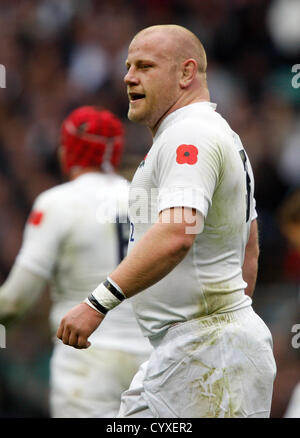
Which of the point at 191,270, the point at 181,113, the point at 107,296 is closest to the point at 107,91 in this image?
the point at 181,113

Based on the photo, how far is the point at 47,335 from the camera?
9.29 m

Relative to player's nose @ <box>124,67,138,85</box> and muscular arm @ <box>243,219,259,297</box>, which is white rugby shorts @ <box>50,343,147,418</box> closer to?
muscular arm @ <box>243,219,259,297</box>

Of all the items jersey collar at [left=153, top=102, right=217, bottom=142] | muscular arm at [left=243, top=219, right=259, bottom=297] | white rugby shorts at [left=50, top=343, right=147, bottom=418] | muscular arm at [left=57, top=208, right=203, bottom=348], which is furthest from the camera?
white rugby shorts at [left=50, top=343, right=147, bottom=418]

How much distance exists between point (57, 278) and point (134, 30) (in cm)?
643

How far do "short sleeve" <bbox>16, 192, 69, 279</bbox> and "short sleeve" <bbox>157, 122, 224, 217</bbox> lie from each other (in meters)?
2.13

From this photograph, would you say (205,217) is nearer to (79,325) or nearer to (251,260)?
(79,325)

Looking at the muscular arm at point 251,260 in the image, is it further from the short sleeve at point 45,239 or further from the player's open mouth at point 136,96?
the short sleeve at point 45,239

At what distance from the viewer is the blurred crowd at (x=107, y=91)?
371 inches

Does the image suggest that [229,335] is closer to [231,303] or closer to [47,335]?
[231,303]

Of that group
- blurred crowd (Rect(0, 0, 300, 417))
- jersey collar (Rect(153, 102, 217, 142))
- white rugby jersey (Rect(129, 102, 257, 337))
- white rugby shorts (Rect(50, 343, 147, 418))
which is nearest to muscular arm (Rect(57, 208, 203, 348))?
white rugby jersey (Rect(129, 102, 257, 337))

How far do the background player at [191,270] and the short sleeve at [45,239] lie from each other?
1.87m

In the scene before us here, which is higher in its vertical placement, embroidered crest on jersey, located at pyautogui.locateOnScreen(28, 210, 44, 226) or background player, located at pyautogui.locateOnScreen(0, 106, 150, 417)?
embroidered crest on jersey, located at pyautogui.locateOnScreen(28, 210, 44, 226)

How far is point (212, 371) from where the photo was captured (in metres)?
3.57

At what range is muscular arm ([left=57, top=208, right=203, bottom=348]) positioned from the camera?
10.7 feet
